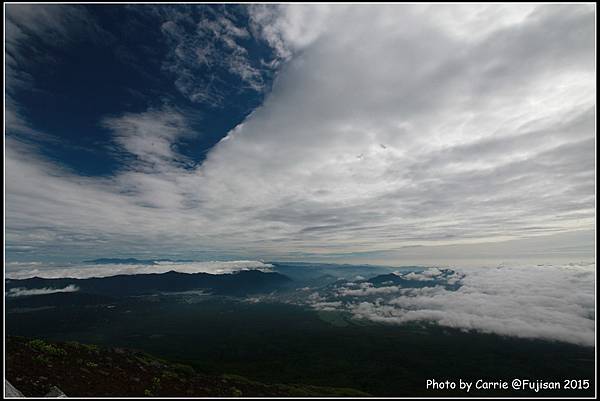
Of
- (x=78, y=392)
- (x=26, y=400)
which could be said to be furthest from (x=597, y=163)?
(x=78, y=392)

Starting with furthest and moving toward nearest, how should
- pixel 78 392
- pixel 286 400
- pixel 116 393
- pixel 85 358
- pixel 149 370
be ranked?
1. pixel 149 370
2. pixel 85 358
3. pixel 116 393
4. pixel 78 392
5. pixel 286 400

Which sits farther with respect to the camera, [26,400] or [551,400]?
[551,400]

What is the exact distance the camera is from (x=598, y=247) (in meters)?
21.4

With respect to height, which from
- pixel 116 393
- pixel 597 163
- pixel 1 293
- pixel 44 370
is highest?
pixel 597 163

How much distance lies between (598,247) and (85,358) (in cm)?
6778

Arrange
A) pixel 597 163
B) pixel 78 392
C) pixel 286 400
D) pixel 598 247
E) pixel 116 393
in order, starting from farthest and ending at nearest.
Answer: pixel 116 393
pixel 78 392
pixel 286 400
pixel 598 247
pixel 597 163

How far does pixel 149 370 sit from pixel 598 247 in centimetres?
6847

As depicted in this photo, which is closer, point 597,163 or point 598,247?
point 597,163

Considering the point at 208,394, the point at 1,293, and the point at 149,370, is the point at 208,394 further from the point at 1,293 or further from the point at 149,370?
the point at 1,293

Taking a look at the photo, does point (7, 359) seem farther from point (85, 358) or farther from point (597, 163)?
point (597, 163)

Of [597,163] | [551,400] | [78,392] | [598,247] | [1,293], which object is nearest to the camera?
[597,163]

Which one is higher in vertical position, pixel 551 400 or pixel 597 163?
pixel 597 163

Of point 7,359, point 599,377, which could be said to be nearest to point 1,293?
point 7,359

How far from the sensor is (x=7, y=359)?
109 feet
